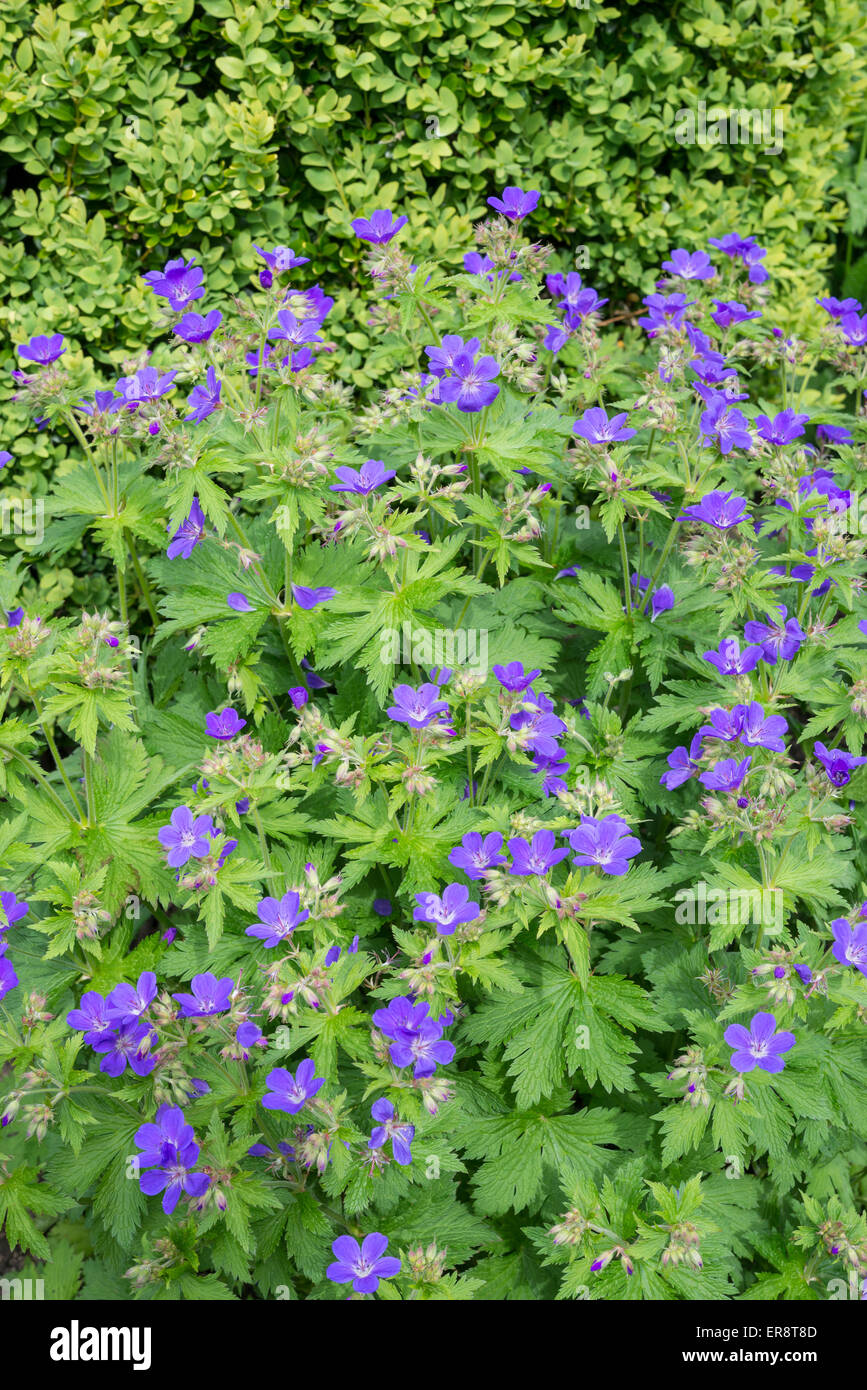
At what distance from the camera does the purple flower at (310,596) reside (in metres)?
3.50

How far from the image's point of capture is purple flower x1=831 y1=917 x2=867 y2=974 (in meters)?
2.89

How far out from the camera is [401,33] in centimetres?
508

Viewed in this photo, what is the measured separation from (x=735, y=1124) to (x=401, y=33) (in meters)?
4.85

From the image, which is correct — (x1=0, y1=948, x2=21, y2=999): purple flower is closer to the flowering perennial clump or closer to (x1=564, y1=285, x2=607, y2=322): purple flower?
the flowering perennial clump

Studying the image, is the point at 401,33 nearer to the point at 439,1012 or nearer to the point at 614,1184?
the point at 439,1012

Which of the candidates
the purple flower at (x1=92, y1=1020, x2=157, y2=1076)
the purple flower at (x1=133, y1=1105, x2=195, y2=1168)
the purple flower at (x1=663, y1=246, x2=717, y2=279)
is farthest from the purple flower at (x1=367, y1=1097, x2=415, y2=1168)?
the purple flower at (x1=663, y1=246, x2=717, y2=279)

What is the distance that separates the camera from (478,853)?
2.96 m

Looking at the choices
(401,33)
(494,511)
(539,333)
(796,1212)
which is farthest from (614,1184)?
(401,33)

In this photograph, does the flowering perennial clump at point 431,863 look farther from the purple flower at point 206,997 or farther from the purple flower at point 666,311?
the purple flower at point 666,311

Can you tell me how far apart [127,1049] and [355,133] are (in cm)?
433

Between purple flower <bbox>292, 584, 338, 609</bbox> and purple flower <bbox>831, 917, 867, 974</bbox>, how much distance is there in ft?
5.88

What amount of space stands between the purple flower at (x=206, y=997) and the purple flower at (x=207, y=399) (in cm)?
164

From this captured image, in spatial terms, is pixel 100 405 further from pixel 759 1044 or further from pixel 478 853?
pixel 759 1044

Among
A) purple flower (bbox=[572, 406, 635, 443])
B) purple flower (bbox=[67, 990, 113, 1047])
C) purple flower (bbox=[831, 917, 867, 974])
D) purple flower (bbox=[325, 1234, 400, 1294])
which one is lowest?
Result: purple flower (bbox=[325, 1234, 400, 1294])
